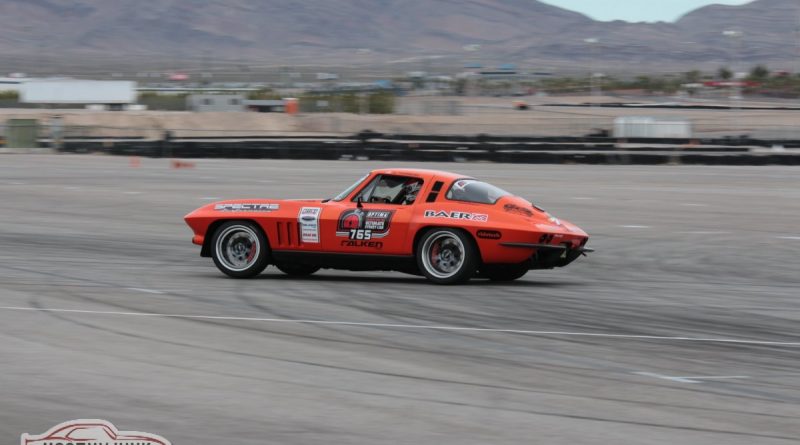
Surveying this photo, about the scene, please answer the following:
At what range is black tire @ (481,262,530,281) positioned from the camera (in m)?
11.7

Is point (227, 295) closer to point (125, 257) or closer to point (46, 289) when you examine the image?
point (46, 289)

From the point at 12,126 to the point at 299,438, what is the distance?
38.7 metres

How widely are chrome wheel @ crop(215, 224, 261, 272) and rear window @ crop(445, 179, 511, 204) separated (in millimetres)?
2176

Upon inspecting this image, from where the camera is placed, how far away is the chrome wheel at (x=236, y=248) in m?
11.8

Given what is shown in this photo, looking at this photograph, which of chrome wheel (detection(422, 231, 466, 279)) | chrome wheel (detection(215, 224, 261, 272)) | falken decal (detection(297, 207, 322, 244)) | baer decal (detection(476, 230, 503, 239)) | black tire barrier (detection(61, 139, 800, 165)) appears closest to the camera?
baer decal (detection(476, 230, 503, 239))

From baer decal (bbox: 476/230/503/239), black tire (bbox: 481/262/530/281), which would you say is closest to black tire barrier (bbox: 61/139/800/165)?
black tire (bbox: 481/262/530/281)

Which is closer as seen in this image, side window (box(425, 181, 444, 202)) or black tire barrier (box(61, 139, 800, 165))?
side window (box(425, 181, 444, 202))

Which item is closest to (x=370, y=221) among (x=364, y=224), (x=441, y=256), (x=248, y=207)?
(x=364, y=224)

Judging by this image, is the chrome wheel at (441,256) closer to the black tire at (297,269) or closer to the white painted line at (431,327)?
the black tire at (297,269)

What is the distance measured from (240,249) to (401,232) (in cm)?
185

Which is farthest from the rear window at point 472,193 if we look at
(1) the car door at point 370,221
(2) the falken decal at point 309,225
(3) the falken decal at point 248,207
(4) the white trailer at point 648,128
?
(4) the white trailer at point 648,128

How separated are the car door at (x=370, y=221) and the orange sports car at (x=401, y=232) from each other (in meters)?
0.01

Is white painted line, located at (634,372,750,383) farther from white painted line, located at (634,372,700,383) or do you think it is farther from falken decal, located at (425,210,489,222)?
falken decal, located at (425,210,489,222)

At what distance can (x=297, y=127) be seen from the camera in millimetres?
67312
